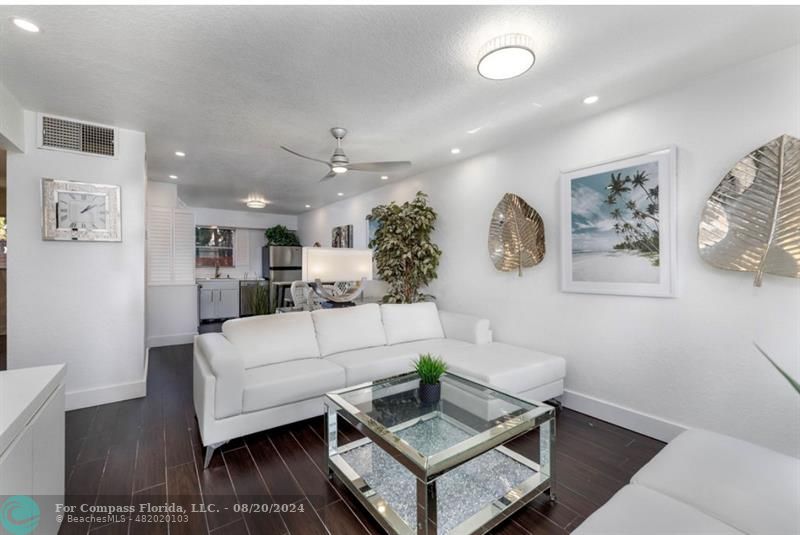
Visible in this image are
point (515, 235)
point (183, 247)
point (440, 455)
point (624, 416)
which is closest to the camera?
point (440, 455)

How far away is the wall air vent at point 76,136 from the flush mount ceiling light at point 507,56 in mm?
3261

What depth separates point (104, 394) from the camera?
118 inches

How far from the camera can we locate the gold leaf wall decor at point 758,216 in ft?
6.15

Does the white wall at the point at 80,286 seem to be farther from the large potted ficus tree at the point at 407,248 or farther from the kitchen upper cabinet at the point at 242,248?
the kitchen upper cabinet at the point at 242,248

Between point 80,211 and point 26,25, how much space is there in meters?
1.67

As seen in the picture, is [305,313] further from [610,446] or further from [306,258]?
[610,446]

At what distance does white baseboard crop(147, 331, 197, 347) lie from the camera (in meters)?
4.84

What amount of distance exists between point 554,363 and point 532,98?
2.10 m

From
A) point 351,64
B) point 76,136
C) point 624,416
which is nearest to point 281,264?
point 76,136

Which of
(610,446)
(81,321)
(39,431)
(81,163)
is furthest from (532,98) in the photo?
(81,321)

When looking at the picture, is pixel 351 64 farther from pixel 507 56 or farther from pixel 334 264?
pixel 334 264

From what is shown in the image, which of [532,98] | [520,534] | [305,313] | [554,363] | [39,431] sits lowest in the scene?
[520,534]

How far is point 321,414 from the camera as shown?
2.64 metres

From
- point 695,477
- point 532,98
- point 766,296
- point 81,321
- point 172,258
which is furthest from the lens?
point 172,258
